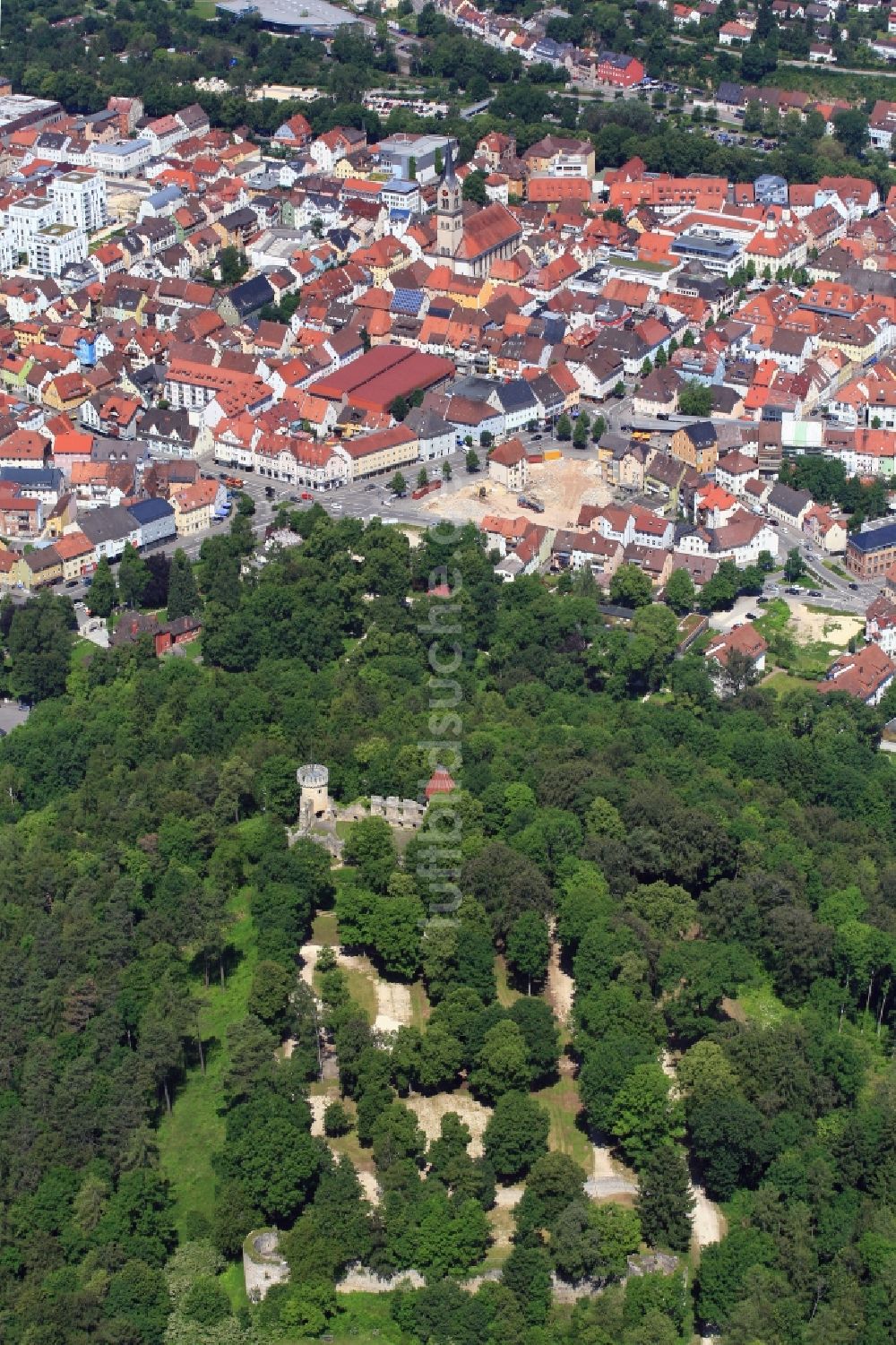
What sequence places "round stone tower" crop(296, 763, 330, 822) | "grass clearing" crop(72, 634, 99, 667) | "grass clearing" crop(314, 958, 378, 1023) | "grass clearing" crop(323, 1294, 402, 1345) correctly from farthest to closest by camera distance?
"grass clearing" crop(72, 634, 99, 667) < "round stone tower" crop(296, 763, 330, 822) < "grass clearing" crop(314, 958, 378, 1023) < "grass clearing" crop(323, 1294, 402, 1345)

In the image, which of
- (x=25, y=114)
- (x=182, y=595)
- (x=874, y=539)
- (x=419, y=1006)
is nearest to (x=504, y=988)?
(x=419, y=1006)

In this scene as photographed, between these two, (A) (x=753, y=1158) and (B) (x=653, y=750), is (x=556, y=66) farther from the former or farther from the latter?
(A) (x=753, y=1158)

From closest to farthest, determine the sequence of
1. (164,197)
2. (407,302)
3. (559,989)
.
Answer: (559,989) → (407,302) → (164,197)

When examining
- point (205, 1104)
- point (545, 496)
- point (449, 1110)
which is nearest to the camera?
point (449, 1110)

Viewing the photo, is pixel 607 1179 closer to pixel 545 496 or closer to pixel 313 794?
pixel 313 794

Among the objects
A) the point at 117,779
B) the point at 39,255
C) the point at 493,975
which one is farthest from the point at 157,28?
the point at 493,975

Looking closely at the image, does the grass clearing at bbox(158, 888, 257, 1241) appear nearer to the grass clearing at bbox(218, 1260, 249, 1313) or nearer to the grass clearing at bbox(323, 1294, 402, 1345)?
the grass clearing at bbox(218, 1260, 249, 1313)

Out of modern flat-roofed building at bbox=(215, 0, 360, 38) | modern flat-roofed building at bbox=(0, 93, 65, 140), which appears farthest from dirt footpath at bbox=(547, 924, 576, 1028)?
modern flat-roofed building at bbox=(215, 0, 360, 38)
